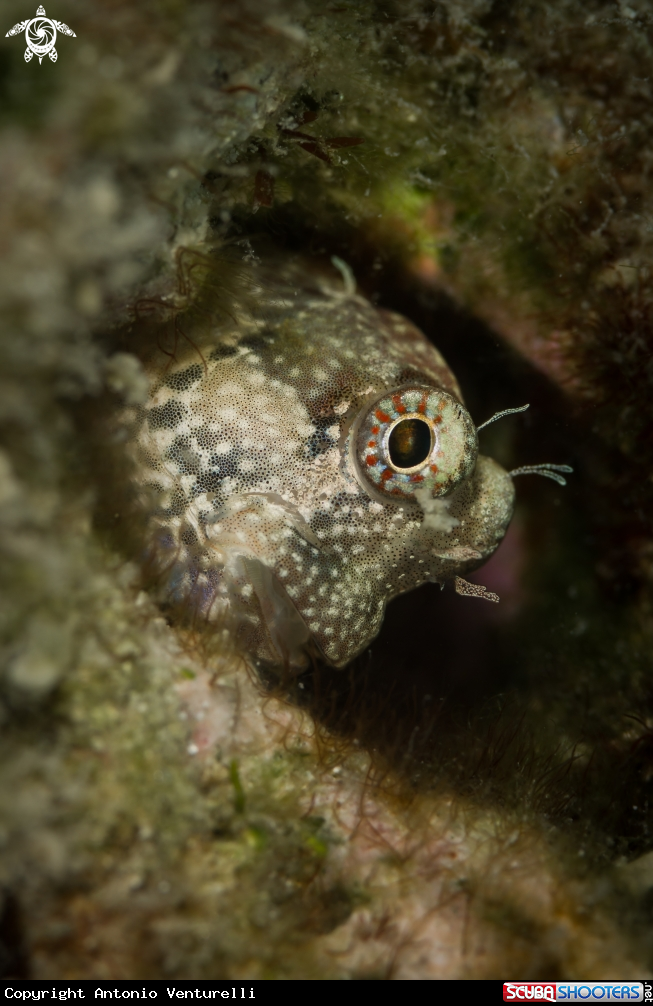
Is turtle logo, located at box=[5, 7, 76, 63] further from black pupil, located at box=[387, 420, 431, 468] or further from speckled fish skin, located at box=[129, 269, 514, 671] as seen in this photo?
black pupil, located at box=[387, 420, 431, 468]

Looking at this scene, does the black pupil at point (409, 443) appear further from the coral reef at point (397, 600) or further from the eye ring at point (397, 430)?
the coral reef at point (397, 600)

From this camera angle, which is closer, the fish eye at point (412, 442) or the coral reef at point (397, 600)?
the coral reef at point (397, 600)

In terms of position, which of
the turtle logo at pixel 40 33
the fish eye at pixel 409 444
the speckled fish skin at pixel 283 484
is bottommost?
the speckled fish skin at pixel 283 484

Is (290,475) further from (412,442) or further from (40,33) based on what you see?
(40,33)

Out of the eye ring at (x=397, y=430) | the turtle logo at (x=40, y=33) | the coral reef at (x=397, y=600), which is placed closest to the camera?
the turtle logo at (x=40, y=33)

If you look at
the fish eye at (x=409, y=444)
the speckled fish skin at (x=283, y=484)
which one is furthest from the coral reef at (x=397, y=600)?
the fish eye at (x=409, y=444)

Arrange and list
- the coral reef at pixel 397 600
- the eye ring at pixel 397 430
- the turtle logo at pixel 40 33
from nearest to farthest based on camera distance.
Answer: the turtle logo at pixel 40 33 < the coral reef at pixel 397 600 < the eye ring at pixel 397 430

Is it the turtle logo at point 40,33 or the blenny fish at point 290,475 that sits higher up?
the turtle logo at point 40,33

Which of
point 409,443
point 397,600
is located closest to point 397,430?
point 409,443
